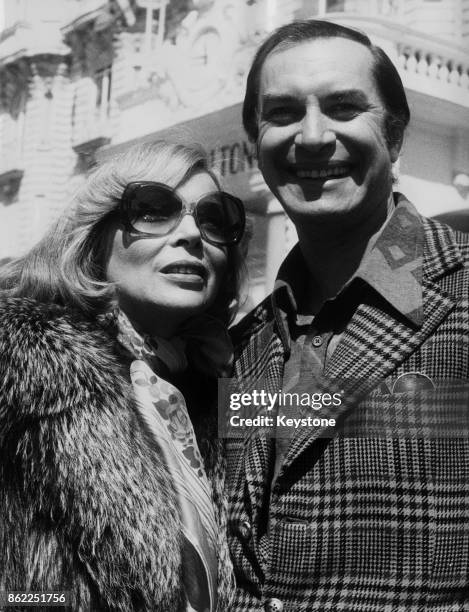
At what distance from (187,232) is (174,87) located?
4205mm

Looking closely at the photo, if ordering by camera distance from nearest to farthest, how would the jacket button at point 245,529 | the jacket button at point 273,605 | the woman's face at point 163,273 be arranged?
the jacket button at point 273,605
the jacket button at point 245,529
the woman's face at point 163,273

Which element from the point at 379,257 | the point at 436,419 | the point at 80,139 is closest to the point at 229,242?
the point at 379,257

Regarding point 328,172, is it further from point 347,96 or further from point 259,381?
point 259,381

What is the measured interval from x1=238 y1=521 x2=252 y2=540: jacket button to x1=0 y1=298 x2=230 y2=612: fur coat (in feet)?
0.61

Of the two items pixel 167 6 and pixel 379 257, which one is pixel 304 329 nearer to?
pixel 379 257

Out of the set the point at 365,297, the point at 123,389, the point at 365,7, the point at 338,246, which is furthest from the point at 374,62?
the point at 365,7

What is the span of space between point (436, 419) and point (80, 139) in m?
4.12

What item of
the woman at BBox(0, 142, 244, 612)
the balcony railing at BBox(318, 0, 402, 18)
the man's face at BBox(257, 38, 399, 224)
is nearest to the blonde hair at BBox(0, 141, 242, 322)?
the woman at BBox(0, 142, 244, 612)

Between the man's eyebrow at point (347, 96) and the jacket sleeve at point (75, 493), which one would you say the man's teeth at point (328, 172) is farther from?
the jacket sleeve at point (75, 493)

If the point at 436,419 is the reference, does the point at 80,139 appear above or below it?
below

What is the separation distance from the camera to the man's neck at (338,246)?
2.12m

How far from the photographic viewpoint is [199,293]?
2.14 meters

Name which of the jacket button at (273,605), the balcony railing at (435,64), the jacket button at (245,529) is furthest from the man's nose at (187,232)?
the balcony railing at (435,64)

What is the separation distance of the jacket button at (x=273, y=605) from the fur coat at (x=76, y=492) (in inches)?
7.1
